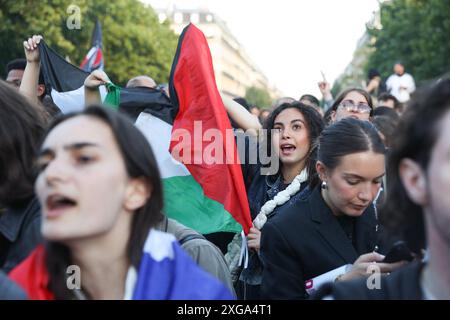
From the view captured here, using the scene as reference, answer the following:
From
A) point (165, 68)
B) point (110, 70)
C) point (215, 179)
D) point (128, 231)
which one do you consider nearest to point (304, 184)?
point (215, 179)

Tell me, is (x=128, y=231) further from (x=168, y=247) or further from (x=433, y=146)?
(x=433, y=146)

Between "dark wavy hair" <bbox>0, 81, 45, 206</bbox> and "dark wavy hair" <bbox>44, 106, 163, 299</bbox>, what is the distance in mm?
440

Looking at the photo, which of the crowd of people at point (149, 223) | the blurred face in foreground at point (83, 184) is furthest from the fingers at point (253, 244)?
the blurred face in foreground at point (83, 184)

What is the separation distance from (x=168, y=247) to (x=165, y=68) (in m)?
52.5

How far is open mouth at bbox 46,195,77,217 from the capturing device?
2377 millimetres

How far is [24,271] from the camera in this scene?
8.07 ft

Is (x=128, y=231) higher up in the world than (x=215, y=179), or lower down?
lower down

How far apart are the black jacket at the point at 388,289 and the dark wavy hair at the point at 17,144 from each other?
1.28 meters

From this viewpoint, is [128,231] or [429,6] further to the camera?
[429,6]

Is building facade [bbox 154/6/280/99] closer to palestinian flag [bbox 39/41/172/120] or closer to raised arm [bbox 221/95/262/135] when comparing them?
palestinian flag [bbox 39/41/172/120]

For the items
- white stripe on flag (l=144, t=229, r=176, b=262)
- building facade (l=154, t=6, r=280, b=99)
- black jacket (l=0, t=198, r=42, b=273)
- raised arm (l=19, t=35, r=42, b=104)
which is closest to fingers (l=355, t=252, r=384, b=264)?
white stripe on flag (l=144, t=229, r=176, b=262)

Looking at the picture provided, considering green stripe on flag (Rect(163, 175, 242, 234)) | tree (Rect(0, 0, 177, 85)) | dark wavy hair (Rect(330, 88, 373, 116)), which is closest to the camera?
green stripe on flag (Rect(163, 175, 242, 234))
